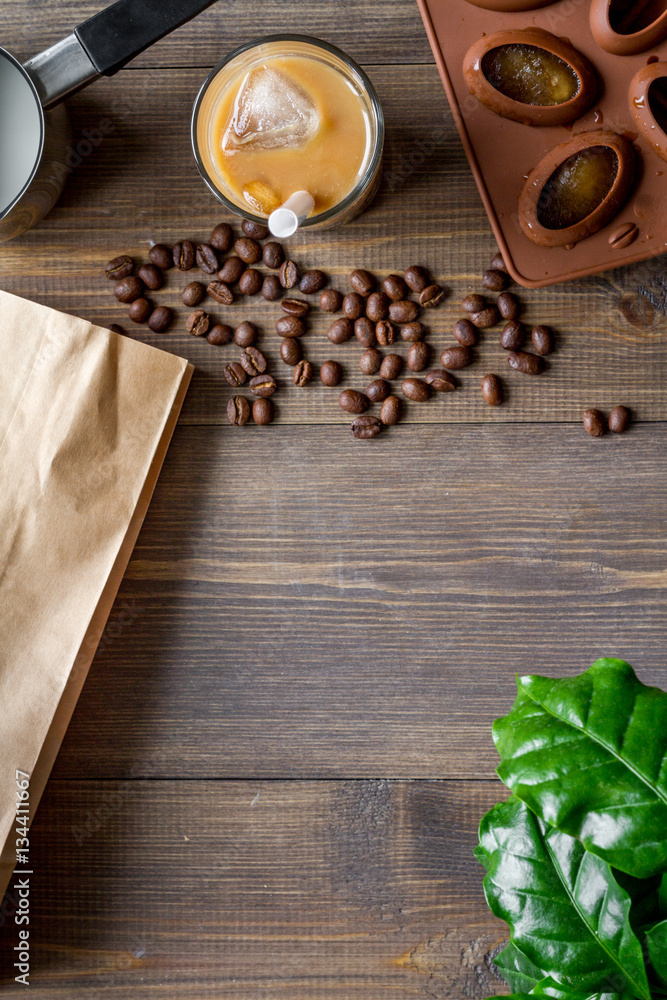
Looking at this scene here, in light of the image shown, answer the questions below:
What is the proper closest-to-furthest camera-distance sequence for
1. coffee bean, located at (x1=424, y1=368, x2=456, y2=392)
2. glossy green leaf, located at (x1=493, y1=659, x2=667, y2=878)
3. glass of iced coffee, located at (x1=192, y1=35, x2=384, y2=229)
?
glossy green leaf, located at (x1=493, y1=659, x2=667, y2=878) < glass of iced coffee, located at (x1=192, y1=35, x2=384, y2=229) < coffee bean, located at (x1=424, y1=368, x2=456, y2=392)

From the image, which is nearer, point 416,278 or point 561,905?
point 561,905

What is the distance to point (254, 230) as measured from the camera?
→ 0.98 metres

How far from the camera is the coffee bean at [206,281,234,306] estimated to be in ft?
3.25

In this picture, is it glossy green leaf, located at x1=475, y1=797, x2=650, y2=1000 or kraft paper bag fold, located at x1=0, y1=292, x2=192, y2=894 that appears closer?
glossy green leaf, located at x1=475, y1=797, x2=650, y2=1000

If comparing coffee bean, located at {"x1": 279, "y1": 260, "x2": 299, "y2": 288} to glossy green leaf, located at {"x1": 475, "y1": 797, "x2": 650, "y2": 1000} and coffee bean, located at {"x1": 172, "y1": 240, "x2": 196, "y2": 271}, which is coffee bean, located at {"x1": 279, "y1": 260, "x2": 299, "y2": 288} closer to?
coffee bean, located at {"x1": 172, "y1": 240, "x2": 196, "y2": 271}

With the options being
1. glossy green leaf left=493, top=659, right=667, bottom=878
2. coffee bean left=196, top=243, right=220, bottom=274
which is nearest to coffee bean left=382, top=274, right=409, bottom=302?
coffee bean left=196, top=243, right=220, bottom=274

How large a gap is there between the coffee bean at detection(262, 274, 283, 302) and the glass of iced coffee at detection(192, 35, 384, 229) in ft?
0.35

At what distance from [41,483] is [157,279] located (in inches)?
11.6

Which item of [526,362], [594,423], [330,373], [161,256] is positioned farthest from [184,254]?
[594,423]

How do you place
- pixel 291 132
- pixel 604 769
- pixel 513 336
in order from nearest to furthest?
pixel 604 769 → pixel 291 132 → pixel 513 336

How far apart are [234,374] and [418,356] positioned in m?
0.23

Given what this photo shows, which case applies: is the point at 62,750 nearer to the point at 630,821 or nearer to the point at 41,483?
the point at 41,483

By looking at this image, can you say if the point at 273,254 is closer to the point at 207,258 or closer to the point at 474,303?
the point at 207,258

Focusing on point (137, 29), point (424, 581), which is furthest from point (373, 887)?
point (137, 29)
